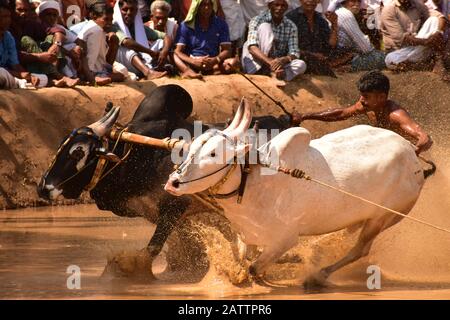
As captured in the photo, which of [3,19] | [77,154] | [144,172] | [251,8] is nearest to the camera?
[77,154]

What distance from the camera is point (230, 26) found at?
1463cm

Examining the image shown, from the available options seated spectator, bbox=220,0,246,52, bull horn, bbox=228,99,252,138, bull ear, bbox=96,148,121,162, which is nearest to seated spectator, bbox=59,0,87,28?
seated spectator, bbox=220,0,246,52

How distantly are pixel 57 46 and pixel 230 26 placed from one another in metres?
2.83

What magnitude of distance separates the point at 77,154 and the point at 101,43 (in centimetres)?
484

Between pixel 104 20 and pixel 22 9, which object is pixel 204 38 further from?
pixel 22 9

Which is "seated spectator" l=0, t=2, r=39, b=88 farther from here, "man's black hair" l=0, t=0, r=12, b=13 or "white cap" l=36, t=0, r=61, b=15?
Answer: "white cap" l=36, t=0, r=61, b=15

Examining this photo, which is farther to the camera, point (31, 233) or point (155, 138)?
point (31, 233)

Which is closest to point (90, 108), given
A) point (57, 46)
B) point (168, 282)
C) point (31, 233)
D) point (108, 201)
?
point (57, 46)

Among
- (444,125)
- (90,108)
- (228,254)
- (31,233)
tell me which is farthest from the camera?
(444,125)

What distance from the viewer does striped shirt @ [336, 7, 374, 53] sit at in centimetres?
1489

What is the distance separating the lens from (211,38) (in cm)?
1394

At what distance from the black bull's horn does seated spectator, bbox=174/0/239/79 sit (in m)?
5.25

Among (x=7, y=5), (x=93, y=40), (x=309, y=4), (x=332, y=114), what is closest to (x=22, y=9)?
(x=7, y=5)

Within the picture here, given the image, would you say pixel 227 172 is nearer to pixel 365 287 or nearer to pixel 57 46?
pixel 365 287
